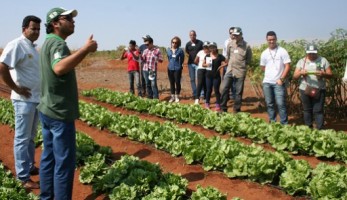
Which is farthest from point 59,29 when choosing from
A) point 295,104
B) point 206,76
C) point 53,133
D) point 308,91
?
point 295,104

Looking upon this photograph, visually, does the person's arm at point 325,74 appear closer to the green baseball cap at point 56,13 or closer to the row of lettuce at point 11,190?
the green baseball cap at point 56,13

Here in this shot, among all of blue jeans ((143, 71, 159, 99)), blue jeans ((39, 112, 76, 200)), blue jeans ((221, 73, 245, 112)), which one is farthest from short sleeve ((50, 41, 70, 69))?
blue jeans ((143, 71, 159, 99))

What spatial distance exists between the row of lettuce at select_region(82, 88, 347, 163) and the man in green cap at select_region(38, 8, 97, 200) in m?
4.06

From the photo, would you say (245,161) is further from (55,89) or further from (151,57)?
(151,57)

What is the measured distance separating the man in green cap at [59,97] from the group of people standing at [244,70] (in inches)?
219

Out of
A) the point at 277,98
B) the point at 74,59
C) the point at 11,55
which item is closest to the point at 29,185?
the point at 11,55

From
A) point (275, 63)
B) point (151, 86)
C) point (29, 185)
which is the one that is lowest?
point (29, 185)

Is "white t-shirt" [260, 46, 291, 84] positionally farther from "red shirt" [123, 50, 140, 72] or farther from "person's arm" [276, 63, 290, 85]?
"red shirt" [123, 50, 140, 72]

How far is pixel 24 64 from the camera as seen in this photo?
5441 mm

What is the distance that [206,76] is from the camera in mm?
11164

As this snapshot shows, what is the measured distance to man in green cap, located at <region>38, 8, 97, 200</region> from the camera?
410 centimetres

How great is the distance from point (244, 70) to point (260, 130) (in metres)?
2.76

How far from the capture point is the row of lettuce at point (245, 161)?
4.80 meters

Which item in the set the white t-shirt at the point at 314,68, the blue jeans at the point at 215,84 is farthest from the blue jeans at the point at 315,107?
the blue jeans at the point at 215,84
